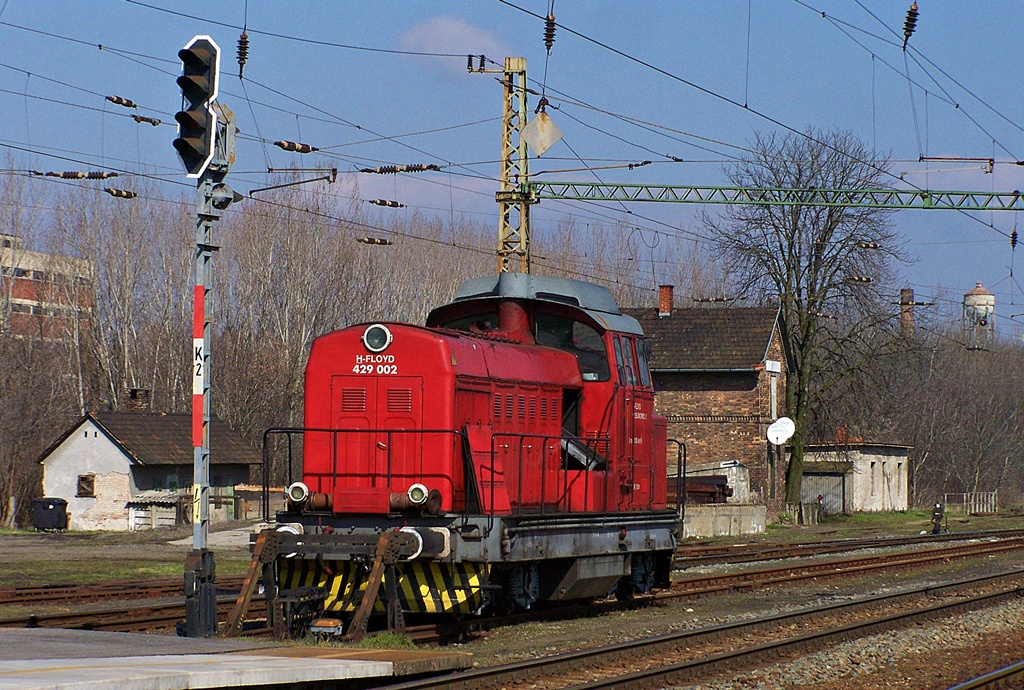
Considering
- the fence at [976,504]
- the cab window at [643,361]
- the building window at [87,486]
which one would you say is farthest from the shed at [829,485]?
the cab window at [643,361]

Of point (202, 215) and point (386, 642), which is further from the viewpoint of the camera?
point (202, 215)

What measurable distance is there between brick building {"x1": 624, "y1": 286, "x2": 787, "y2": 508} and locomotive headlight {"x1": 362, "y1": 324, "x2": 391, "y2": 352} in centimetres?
2891

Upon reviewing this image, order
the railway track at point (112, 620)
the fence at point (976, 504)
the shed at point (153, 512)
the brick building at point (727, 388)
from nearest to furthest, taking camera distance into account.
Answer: the railway track at point (112, 620), the shed at point (153, 512), the brick building at point (727, 388), the fence at point (976, 504)

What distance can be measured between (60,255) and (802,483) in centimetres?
3349

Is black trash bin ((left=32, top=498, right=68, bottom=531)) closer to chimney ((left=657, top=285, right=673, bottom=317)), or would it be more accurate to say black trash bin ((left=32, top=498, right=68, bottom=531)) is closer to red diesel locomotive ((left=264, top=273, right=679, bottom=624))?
chimney ((left=657, top=285, right=673, bottom=317))

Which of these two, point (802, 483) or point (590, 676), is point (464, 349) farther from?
point (802, 483)

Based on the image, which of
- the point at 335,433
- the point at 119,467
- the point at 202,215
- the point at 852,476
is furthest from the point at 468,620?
the point at 852,476

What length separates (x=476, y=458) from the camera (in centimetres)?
1270

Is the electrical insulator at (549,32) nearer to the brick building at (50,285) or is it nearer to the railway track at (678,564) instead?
the railway track at (678,564)

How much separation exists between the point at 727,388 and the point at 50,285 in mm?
30545

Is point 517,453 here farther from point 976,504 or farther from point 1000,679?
point 976,504

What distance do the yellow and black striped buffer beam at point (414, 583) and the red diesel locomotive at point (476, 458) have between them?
1 cm

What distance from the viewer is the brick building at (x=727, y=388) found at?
41.6 m

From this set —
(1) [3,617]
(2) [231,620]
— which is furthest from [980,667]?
(1) [3,617]
